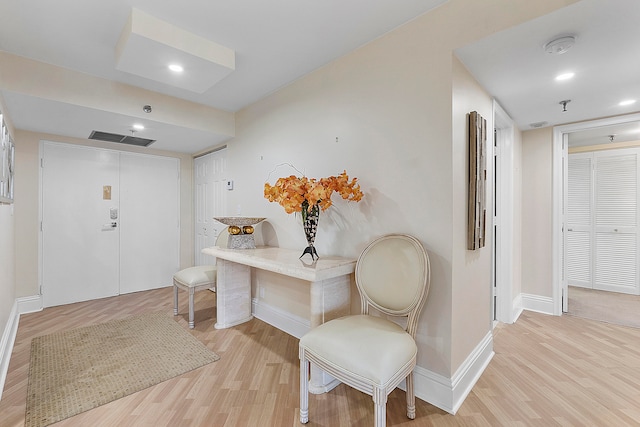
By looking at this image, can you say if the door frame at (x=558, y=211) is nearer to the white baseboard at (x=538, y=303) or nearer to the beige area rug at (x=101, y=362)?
the white baseboard at (x=538, y=303)

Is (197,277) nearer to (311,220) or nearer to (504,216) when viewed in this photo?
(311,220)

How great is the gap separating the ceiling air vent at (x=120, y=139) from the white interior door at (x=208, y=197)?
31.8 inches

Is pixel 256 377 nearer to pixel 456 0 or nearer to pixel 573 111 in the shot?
pixel 456 0

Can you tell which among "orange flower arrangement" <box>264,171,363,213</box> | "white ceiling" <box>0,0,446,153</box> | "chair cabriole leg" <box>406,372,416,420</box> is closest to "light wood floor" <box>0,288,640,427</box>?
"chair cabriole leg" <box>406,372,416,420</box>

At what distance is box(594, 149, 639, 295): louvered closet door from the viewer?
155 inches

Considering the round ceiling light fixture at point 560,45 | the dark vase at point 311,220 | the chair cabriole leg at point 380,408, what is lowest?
the chair cabriole leg at point 380,408

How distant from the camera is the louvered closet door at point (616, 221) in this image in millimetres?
3943

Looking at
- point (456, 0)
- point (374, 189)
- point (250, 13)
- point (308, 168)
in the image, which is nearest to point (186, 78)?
point (250, 13)

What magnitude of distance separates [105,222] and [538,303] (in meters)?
5.69

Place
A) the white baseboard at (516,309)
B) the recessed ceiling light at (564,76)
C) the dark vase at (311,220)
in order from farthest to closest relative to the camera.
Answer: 1. the white baseboard at (516,309)
2. the dark vase at (311,220)
3. the recessed ceiling light at (564,76)

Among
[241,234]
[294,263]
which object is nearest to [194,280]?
[241,234]

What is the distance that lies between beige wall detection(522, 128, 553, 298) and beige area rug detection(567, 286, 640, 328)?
1.80 feet

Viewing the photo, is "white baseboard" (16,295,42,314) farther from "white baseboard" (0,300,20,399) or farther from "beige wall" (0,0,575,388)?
"beige wall" (0,0,575,388)

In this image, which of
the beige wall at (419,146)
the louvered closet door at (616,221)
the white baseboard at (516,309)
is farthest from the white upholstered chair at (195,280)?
the louvered closet door at (616,221)
